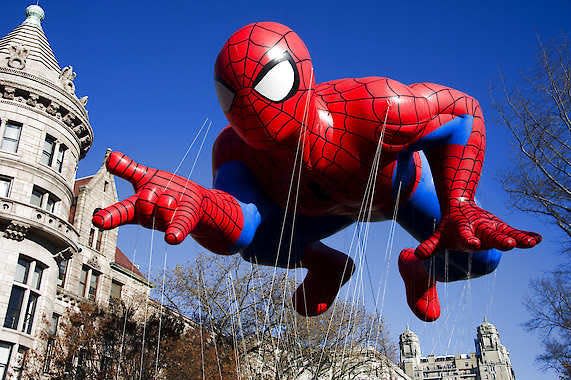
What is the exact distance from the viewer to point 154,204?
410 cm

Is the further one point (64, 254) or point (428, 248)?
point (64, 254)

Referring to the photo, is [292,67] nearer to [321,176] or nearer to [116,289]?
[321,176]

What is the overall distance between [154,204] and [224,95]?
1.03m

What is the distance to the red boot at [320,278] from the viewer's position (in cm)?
589

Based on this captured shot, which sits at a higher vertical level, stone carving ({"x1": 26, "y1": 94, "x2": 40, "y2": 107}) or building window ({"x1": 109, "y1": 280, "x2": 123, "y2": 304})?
stone carving ({"x1": 26, "y1": 94, "x2": 40, "y2": 107})

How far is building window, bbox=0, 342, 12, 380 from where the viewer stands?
1653cm

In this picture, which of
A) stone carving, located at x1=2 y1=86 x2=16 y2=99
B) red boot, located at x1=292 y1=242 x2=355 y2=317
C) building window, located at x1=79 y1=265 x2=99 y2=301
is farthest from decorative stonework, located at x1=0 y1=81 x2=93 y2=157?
red boot, located at x1=292 y1=242 x2=355 y2=317

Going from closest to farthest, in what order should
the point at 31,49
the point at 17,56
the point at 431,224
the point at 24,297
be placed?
the point at 431,224, the point at 24,297, the point at 17,56, the point at 31,49

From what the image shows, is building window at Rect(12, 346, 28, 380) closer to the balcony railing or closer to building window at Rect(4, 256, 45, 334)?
building window at Rect(4, 256, 45, 334)

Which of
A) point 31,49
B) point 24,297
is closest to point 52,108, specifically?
point 31,49

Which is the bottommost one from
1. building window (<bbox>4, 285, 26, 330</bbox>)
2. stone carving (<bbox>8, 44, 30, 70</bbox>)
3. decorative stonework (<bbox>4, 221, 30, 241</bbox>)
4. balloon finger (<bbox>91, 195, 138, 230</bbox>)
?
balloon finger (<bbox>91, 195, 138, 230</bbox>)

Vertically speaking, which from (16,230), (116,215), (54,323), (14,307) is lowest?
(116,215)

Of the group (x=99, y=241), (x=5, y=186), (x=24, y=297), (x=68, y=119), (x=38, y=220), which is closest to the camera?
(x=24, y=297)

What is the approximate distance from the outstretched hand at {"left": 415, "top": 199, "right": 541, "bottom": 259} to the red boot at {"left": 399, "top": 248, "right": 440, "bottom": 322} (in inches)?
38.7
